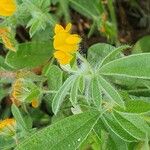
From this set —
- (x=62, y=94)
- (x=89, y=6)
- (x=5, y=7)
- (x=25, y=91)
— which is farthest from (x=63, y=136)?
(x=89, y=6)

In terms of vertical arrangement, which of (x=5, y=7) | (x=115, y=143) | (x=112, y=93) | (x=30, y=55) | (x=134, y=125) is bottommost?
(x=115, y=143)

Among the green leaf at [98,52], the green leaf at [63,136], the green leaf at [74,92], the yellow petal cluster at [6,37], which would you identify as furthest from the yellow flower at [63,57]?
the green leaf at [98,52]

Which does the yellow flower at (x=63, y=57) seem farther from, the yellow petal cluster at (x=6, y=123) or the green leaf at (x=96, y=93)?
the yellow petal cluster at (x=6, y=123)

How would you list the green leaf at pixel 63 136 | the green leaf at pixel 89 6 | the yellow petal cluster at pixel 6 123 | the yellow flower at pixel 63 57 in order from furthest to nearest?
the green leaf at pixel 89 6 < the yellow petal cluster at pixel 6 123 < the green leaf at pixel 63 136 < the yellow flower at pixel 63 57

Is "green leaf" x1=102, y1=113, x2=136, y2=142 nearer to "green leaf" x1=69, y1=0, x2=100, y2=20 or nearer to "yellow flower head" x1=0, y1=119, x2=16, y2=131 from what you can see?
"yellow flower head" x1=0, y1=119, x2=16, y2=131

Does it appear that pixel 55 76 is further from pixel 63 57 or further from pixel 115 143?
pixel 63 57
